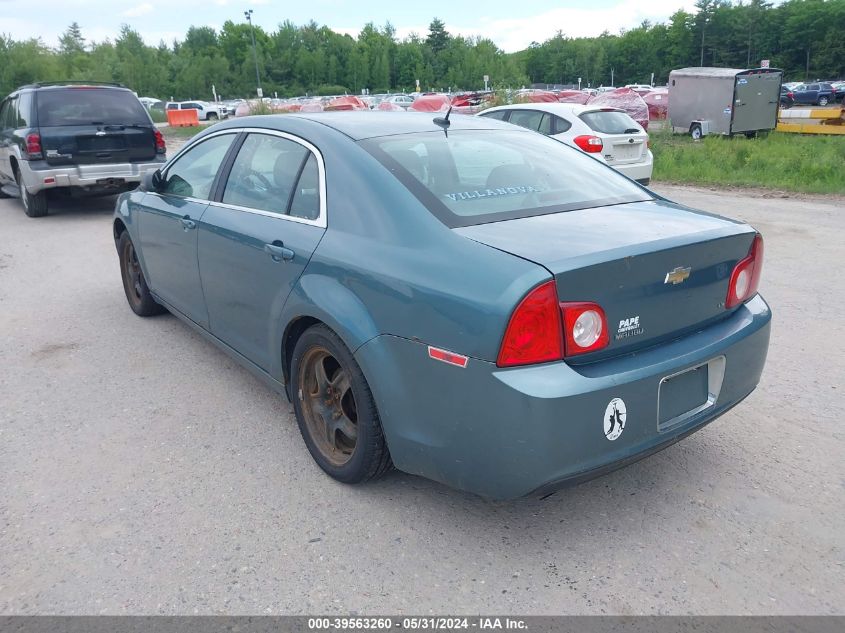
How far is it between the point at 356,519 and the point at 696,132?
24174 mm

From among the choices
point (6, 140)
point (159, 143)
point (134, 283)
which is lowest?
point (134, 283)

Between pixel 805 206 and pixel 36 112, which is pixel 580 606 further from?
pixel 36 112

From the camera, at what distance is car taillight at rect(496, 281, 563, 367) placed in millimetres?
2391

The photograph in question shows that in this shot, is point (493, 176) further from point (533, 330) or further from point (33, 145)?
point (33, 145)

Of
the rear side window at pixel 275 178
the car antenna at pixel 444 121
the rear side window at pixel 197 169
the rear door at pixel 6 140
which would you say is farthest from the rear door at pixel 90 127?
the car antenna at pixel 444 121

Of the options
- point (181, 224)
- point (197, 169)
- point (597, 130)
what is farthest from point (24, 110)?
point (597, 130)

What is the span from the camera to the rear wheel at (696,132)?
78.2 ft

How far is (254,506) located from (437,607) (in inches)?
41.2

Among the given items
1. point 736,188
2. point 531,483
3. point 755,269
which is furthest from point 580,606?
point 736,188

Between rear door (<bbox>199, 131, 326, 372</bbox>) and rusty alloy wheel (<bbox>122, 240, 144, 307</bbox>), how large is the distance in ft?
5.92

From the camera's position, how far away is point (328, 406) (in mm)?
3307

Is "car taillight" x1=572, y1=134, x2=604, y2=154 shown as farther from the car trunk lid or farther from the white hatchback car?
the car trunk lid

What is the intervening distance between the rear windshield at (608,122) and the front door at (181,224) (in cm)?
798

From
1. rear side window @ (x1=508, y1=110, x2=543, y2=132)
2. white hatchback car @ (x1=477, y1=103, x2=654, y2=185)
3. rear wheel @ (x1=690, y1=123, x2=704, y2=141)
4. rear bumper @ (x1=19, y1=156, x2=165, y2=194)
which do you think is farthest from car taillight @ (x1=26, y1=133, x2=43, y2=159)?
rear wheel @ (x1=690, y1=123, x2=704, y2=141)
